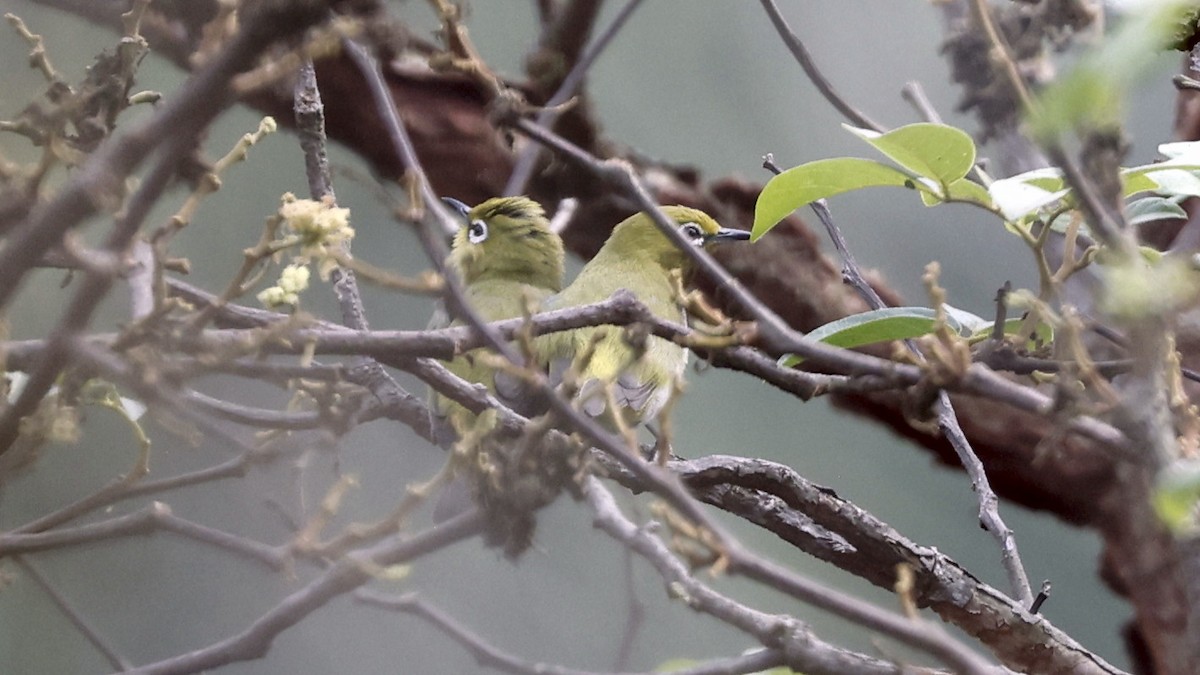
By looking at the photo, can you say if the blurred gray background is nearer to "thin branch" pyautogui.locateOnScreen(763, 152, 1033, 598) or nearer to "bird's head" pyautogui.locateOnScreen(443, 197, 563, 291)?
"bird's head" pyautogui.locateOnScreen(443, 197, 563, 291)

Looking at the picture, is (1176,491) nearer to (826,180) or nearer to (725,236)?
(826,180)

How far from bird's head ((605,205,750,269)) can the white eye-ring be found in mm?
252

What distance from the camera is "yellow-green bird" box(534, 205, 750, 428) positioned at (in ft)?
5.22

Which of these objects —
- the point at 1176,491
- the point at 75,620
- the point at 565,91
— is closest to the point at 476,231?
the point at 565,91

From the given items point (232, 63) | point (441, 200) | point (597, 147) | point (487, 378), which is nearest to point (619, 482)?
point (232, 63)

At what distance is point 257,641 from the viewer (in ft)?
2.78

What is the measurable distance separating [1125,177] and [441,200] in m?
→ 1.35

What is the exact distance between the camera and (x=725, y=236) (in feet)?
6.20

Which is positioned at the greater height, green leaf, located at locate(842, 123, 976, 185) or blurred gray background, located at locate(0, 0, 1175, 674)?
green leaf, located at locate(842, 123, 976, 185)

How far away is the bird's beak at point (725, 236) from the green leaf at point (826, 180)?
0.96 meters

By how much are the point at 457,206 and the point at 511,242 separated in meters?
0.12

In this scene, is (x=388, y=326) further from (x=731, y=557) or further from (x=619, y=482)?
(x=731, y=557)

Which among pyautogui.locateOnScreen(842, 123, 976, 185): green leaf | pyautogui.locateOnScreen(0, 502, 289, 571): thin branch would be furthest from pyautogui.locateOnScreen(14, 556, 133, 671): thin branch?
pyautogui.locateOnScreen(842, 123, 976, 185): green leaf

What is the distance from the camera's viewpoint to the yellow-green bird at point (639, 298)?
5.22 feet
